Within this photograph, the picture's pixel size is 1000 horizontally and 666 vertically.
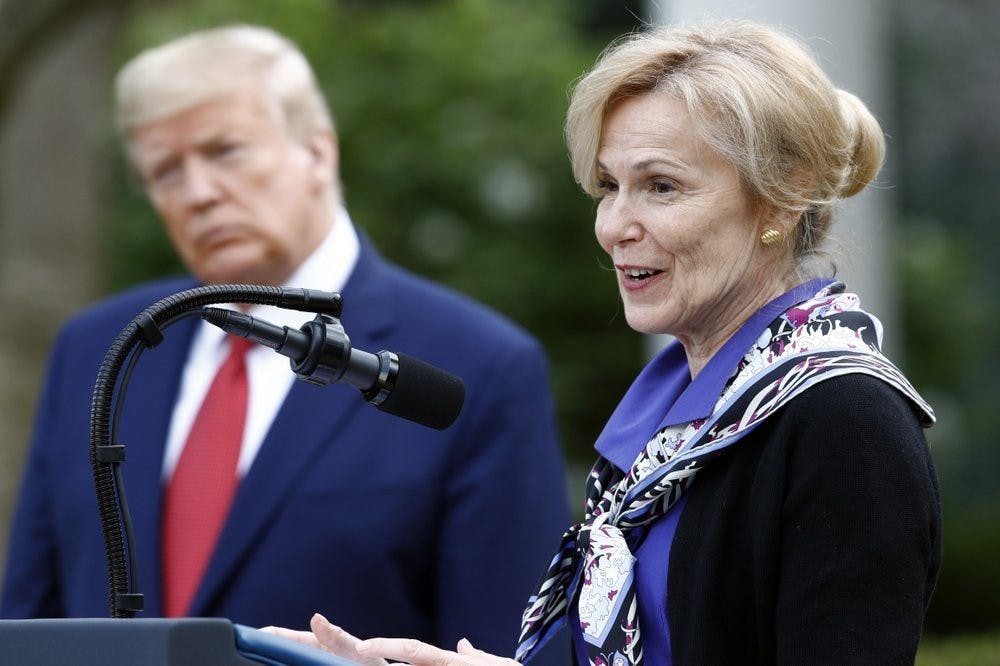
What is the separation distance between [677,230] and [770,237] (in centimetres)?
14

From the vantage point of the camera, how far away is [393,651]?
6.31 ft

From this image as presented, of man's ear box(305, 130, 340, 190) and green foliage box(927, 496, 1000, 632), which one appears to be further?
green foliage box(927, 496, 1000, 632)

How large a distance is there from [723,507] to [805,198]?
483mm

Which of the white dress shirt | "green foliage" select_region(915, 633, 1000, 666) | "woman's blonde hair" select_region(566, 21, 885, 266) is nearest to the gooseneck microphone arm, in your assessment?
"woman's blonde hair" select_region(566, 21, 885, 266)

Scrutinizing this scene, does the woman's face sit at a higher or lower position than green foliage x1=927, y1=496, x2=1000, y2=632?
higher

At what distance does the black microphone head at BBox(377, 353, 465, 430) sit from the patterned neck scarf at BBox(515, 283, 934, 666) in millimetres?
313

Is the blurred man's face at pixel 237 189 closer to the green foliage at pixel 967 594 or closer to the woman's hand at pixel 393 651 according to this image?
the woman's hand at pixel 393 651

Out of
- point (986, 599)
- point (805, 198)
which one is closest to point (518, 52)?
point (986, 599)

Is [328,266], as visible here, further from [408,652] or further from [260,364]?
[408,652]

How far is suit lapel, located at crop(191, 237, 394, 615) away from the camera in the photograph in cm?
312

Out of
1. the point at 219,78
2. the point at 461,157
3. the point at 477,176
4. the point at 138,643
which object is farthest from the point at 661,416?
the point at 477,176

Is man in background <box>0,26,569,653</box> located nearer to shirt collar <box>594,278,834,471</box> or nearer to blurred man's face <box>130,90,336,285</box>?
blurred man's face <box>130,90,336,285</box>

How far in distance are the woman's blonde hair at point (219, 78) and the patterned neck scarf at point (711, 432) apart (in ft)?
5.31

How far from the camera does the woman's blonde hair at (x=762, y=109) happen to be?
217cm
